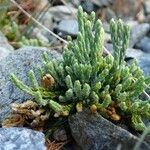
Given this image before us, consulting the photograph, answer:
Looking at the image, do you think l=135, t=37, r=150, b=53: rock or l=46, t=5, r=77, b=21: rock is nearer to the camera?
l=135, t=37, r=150, b=53: rock

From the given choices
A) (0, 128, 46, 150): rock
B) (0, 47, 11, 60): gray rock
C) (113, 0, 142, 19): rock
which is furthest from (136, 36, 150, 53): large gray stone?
(0, 128, 46, 150): rock

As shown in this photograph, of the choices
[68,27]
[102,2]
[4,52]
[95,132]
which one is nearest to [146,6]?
[102,2]

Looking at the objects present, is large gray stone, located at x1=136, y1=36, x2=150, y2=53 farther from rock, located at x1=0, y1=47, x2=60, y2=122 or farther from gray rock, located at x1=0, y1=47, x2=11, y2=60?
rock, located at x1=0, y1=47, x2=60, y2=122

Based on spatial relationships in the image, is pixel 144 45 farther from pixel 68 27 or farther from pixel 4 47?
pixel 4 47

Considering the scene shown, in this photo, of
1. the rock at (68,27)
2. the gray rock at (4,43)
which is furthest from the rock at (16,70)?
the rock at (68,27)

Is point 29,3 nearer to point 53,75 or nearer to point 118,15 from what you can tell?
point 118,15

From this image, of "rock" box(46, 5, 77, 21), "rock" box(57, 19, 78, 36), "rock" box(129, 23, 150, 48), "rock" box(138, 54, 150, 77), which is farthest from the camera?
"rock" box(46, 5, 77, 21)

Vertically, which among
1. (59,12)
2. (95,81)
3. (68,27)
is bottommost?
(59,12)
